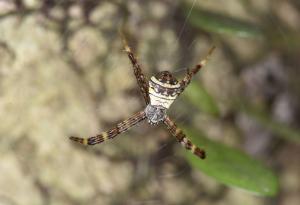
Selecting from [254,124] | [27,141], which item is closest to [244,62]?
[254,124]

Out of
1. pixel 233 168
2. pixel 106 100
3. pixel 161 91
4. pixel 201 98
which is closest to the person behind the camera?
pixel 161 91

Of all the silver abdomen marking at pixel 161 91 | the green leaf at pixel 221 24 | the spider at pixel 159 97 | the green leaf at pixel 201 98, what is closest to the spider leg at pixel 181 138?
the spider at pixel 159 97

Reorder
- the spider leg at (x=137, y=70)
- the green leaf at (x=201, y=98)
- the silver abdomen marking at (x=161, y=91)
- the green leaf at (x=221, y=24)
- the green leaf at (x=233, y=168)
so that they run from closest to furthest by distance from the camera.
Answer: the silver abdomen marking at (x=161, y=91) < the spider leg at (x=137, y=70) < the green leaf at (x=233, y=168) < the green leaf at (x=221, y=24) < the green leaf at (x=201, y=98)

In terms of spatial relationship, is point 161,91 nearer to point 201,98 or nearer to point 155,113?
point 155,113

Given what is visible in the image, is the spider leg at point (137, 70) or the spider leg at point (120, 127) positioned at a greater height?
the spider leg at point (137, 70)

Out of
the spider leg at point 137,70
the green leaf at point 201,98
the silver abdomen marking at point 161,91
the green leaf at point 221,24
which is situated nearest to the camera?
the silver abdomen marking at point 161,91

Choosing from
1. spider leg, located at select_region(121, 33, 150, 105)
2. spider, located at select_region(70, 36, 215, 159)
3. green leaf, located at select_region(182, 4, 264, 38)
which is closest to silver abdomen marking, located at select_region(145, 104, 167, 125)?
spider, located at select_region(70, 36, 215, 159)

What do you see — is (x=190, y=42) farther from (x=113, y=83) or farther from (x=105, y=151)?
(x=105, y=151)

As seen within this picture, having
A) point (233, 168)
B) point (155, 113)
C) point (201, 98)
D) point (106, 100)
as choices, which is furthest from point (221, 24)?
point (106, 100)

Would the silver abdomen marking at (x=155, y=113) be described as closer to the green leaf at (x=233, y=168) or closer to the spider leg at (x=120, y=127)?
the spider leg at (x=120, y=127)
